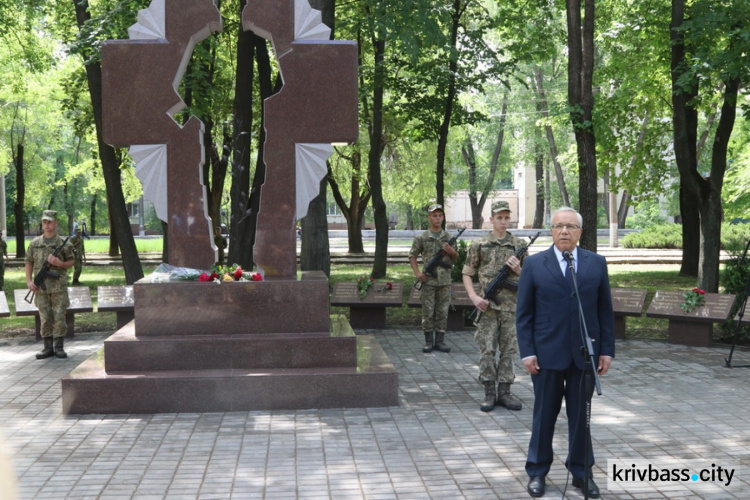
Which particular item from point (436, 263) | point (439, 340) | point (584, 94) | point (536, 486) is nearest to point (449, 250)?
point (436, 263)

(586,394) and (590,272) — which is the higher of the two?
(590,272)

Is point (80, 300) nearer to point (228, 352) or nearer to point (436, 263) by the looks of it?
point (228, 352)

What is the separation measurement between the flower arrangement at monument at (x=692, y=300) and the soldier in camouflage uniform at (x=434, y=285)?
11.8 feet

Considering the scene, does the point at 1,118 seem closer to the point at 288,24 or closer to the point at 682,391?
the point at 288,24

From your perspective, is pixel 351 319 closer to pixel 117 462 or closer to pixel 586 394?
pixel 117 462

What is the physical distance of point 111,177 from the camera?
1634cm

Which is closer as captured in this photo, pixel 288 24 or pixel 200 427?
pixel 200 427

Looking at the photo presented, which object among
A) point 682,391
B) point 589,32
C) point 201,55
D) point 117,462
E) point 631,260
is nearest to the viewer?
point 117,462

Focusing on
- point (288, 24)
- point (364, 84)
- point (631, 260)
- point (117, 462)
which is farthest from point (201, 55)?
point (631, 260)

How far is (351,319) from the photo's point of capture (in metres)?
14.6

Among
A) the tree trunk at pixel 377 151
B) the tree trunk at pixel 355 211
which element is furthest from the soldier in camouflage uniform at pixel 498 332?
the tree trunk at pixel 355 211

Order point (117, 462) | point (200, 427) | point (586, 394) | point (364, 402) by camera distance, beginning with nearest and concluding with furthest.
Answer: point (586, 394)
point (117, 462)
point (200, 427)
point (364, 402)

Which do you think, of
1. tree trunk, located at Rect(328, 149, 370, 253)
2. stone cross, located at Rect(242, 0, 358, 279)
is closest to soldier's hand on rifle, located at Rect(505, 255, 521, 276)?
stone cross, located at Rect(242, 0, 358, 279)

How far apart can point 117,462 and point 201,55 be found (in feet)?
36.6
